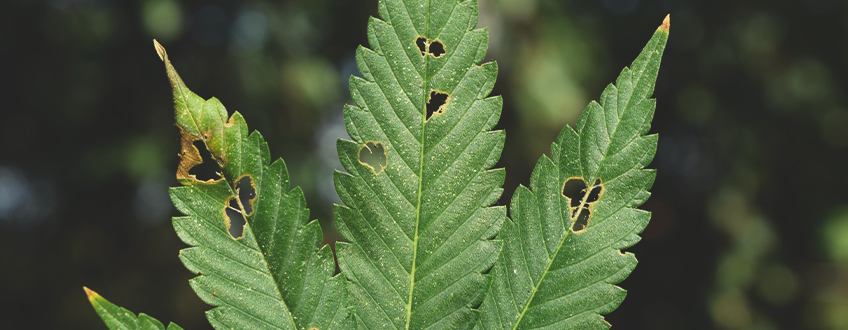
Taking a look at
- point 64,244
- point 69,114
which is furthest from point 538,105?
point 64,244

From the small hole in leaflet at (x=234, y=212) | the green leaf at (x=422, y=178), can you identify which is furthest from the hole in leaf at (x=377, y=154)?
the small hole in leaflet at (x=234, y=212)

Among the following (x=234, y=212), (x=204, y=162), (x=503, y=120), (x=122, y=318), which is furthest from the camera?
(x=503, y=120)

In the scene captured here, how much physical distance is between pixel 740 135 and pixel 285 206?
18.4 feet

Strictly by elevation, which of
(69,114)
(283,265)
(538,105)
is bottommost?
(283,265)

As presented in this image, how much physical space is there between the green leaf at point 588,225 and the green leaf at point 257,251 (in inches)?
5.4

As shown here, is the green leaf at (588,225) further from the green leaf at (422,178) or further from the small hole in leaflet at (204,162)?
the small hole in leaflet at (204,162)

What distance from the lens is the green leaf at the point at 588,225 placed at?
1.70 ft

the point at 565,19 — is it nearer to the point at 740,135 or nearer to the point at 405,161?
the point at 740,135

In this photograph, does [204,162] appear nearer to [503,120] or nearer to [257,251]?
[257,251]

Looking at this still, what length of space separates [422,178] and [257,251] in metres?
0.15

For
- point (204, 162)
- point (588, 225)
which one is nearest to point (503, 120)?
point (204, 162)

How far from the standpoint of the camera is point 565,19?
4.65 m

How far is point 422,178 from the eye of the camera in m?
0.52

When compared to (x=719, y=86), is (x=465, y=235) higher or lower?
lower
